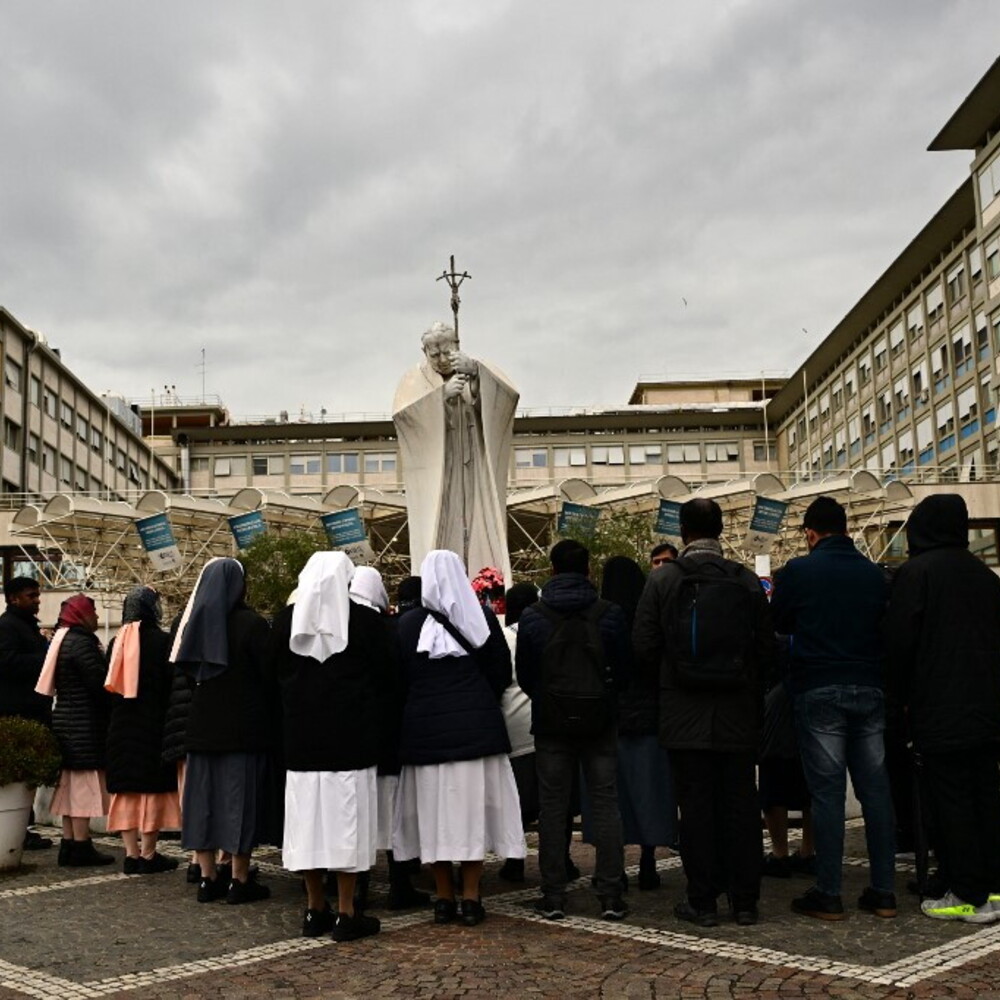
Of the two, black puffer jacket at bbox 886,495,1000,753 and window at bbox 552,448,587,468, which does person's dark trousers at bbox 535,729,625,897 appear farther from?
window at bbox 552,448,587,468

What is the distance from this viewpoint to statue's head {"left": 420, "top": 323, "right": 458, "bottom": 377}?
12695 millimetres

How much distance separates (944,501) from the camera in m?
6.19

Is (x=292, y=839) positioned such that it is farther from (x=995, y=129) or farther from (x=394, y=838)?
(x=995, y=129)

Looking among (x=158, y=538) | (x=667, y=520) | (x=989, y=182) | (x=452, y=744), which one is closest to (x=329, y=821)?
(x=452, y=744)

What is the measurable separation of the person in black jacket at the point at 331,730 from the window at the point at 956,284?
52.0 metres

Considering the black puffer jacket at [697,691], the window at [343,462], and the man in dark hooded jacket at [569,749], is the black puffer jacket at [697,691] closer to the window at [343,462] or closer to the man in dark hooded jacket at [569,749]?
the man in dark hooded jacket at [569,749]

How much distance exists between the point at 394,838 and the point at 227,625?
1.60m

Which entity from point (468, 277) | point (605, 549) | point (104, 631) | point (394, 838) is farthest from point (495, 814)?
point (104, 631)

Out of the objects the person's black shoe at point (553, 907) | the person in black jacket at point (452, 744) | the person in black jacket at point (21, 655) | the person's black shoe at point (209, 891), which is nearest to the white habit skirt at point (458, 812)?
the person in black jacket at point (452, 744)

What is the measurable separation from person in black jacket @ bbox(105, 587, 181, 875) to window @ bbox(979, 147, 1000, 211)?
4638 cm

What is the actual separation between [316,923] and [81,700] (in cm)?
360

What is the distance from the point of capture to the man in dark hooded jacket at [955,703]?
575cm

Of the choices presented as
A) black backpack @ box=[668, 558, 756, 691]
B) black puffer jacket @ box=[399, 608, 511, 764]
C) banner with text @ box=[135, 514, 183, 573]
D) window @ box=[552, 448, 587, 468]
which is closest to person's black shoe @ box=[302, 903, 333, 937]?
black puffer jacket @ box=[399, 608, 511, 764]

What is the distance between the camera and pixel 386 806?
6.39m
